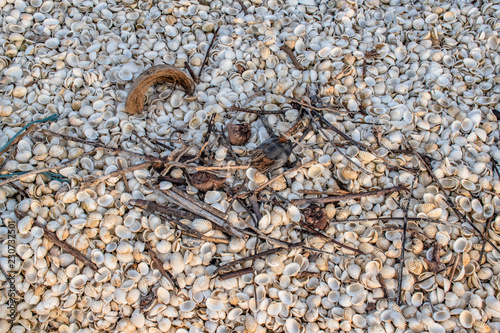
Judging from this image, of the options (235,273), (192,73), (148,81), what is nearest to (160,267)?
(235,273)

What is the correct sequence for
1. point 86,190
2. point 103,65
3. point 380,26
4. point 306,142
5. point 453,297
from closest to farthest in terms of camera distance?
point 453,297
point 86,190
point 306,142
point 103,65
point 380,26

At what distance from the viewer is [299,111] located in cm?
219

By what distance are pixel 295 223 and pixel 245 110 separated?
2.30 feet

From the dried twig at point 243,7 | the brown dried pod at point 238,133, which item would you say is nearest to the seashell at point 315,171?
the brown dried pod at point 238,133

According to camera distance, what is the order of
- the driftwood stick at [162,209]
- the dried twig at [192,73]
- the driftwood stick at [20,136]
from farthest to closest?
the dried twig at [192,73] < the driftwood stick at [20,136] < the driftwood stick at [162,209]

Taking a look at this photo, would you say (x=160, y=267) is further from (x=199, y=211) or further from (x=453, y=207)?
(x=453, y=207)

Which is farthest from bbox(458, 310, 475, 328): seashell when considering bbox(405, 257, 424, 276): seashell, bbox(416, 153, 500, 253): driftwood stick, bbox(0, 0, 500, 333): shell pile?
bbox(416, 153, 500, 253): driftwood stick

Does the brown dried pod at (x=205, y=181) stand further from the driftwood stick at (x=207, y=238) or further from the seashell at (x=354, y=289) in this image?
the seashell at (x=354, y=289)

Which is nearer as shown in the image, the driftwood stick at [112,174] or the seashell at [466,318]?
the seashell at [466,318]

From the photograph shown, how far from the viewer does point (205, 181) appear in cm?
191

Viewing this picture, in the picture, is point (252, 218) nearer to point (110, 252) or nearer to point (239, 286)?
point (239, 286)

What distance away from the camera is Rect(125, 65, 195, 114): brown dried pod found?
84.0 inches

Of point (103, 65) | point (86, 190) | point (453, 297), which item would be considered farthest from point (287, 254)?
point (103, 65)

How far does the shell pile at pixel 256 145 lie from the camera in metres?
1.78
